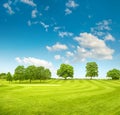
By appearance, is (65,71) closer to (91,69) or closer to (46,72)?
(91,69)

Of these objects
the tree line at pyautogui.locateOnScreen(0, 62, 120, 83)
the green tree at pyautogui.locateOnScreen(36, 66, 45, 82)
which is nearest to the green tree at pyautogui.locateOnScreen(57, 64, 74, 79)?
the tree line at pyautogui.locateOnScreen(0, 62, 120, 83)

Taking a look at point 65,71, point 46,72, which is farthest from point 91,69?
point 46,72

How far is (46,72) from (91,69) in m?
40.9

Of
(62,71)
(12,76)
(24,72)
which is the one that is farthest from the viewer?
(62,71)

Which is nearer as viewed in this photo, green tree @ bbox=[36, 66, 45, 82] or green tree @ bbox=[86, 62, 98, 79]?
green tree @ bbox=[36, 66, 45, 82]

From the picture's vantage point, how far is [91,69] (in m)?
133

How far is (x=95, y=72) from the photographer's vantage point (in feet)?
438

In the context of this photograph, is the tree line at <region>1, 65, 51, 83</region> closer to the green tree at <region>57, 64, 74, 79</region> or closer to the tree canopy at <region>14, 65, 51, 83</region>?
the tree canopy at <region>14, 65, 51, 83</region>

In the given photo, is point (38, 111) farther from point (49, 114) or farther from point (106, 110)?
point (106, 110)

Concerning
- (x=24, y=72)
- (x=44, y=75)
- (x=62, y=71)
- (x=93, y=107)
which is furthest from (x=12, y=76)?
(x=93, y=107)

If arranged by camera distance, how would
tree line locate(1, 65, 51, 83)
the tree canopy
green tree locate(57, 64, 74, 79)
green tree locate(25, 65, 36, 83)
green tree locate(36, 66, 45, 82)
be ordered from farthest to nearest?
green tree locate(57, 64, 74, 79), green tree locate(36, 66, 45, 82), green tree locate(25, 65, 36, 83), the tree canopy, tree line locate(1, 65, 51, 83)

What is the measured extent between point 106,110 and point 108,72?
443 ft

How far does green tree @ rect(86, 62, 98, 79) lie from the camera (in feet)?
436

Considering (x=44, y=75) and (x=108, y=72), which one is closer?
(x=44, y=75)
